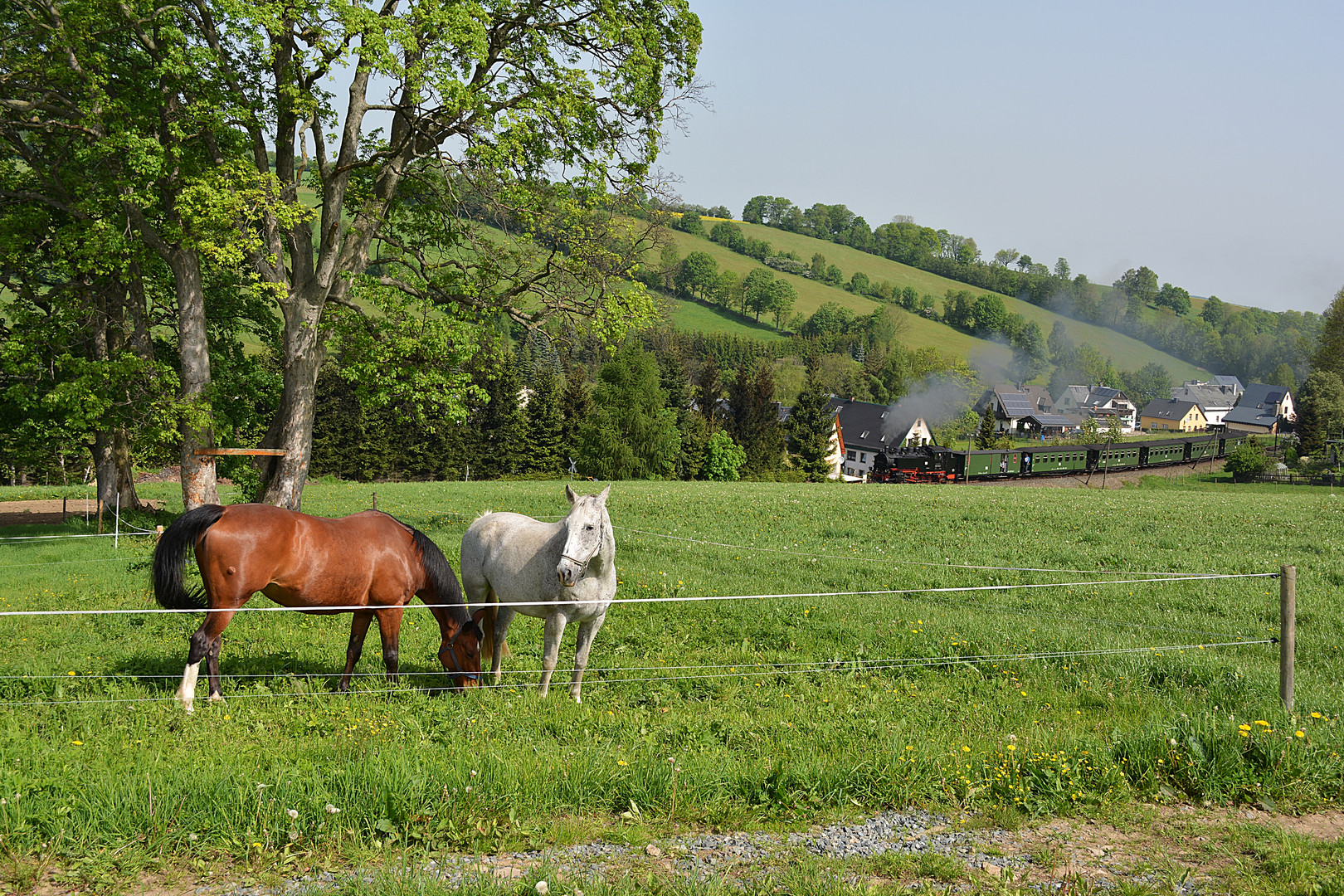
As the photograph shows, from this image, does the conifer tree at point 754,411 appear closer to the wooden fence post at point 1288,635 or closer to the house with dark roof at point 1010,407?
the house with dark roof at point 1010,407

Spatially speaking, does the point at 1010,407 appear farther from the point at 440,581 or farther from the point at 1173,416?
the point at 440,581

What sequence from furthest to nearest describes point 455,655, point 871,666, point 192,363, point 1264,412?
point 1264,412 < point 192,363 < point 871,666 < point 455,655

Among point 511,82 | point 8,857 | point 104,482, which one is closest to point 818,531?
point 511,82

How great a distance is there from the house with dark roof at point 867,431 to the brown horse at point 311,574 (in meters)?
80.3

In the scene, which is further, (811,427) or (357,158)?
(811,427)

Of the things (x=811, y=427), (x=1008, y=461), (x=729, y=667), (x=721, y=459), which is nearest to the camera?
(x=729, y=667)

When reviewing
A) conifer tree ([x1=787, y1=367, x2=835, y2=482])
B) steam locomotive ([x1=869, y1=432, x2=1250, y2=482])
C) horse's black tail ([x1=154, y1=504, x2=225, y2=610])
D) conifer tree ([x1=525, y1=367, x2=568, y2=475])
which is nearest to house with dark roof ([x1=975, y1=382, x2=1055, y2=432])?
steam locomotive ([x1=869, y1=432, x2=1250, y2=482])

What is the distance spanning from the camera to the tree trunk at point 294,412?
15820mm

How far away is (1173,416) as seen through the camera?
449 feet

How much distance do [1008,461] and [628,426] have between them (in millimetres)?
30402

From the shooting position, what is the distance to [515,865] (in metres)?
4.56

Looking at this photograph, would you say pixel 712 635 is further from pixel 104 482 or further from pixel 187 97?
pixel 104 482

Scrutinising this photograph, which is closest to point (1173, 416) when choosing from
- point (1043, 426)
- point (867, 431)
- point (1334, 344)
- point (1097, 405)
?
point (1097, 405)

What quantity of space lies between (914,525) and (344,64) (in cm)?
1856
